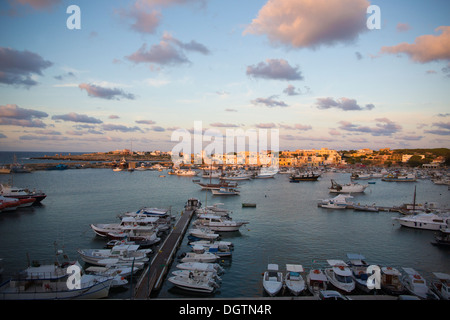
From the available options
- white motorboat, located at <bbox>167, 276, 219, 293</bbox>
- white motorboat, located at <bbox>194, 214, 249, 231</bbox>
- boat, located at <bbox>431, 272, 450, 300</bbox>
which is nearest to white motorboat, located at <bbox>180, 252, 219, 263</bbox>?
white motorboat, located at <bbox>167, 276, 219, 293</bbox>

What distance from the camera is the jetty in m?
7.27

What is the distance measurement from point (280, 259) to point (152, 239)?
4.78 m

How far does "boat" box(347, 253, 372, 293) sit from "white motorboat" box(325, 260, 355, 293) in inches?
10.0

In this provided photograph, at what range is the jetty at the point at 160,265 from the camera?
23.8 feet

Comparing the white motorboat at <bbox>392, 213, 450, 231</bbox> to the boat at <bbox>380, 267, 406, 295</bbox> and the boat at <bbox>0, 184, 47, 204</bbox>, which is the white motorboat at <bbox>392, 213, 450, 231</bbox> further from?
the boat at <bbox>0, 184, 47, 204</bbox>

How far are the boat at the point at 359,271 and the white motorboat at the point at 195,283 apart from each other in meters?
3.65

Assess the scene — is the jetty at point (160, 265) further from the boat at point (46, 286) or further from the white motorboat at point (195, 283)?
the boat at point (46, 286)

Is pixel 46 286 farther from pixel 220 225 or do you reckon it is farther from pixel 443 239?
pixel 443 239

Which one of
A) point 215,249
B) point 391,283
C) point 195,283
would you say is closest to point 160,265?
point 195,283

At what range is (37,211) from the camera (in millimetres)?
17516

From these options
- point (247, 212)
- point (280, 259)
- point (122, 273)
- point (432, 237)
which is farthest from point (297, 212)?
point (122, 273)

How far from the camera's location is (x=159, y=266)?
8.91 meters

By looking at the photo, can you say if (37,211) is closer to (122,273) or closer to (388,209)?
(122,273)

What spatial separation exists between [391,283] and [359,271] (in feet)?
2.71
